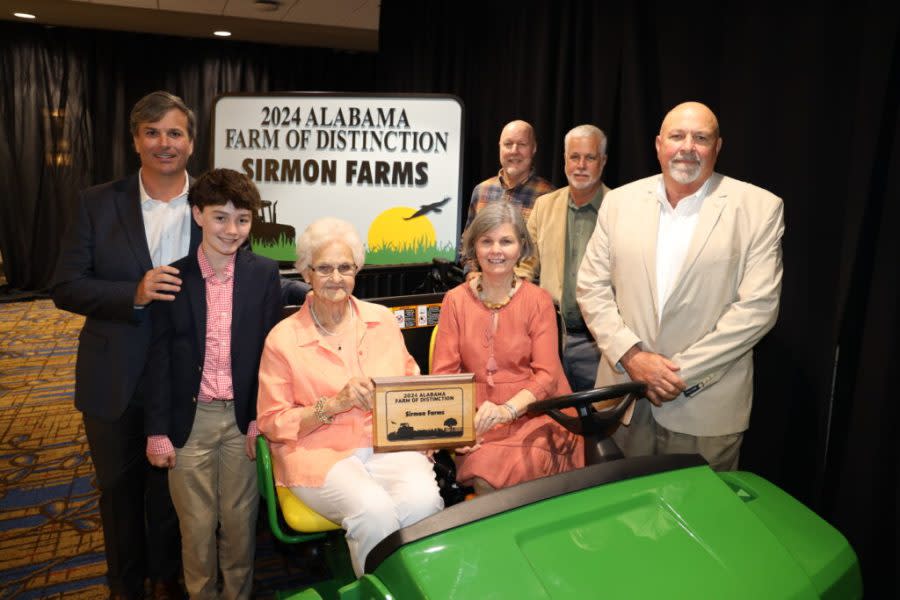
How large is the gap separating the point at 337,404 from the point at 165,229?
91 centimetres

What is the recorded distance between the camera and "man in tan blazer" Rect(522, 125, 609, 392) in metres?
3.13

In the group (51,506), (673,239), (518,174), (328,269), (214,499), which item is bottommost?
(51,506)

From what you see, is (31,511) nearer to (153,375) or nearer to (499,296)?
(153,375)

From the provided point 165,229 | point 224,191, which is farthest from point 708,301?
point 165,229

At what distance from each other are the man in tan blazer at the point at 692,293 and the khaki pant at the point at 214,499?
133 cm

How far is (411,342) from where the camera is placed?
2711 mm

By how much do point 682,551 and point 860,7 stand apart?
2.00m

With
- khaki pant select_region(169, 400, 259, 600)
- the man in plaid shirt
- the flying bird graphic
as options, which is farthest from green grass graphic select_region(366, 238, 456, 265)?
khaki pant select_region(169, 400, 259, 600)

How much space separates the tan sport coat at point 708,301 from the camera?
7.18ft

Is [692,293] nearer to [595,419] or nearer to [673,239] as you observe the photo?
[673,239]

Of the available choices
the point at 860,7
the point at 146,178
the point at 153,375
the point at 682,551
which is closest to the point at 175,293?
the point at 153,375

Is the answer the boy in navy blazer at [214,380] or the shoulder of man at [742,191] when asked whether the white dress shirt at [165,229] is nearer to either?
the boy in navy blazer at [214,380]

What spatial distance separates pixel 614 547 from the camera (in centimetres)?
139

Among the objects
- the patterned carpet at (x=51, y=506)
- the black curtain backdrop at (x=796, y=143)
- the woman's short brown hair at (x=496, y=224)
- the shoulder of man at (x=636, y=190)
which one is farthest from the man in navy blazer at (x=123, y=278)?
the black curtain backdrop at (x=796, y=143)
